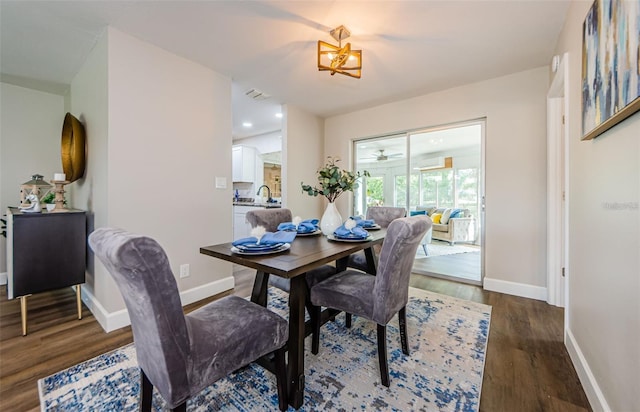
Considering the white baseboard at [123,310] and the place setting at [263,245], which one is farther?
the white baseboard at [123,310]

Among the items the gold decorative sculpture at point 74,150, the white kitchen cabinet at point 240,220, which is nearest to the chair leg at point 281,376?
the gold decorative sculpture at point 74,150

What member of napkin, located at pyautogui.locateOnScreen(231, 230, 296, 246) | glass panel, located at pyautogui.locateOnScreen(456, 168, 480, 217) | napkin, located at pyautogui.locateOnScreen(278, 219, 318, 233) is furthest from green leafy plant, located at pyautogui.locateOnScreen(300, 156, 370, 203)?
glass panel, located at pyautogui.locateOnScreen(456, 168, 480, 217)

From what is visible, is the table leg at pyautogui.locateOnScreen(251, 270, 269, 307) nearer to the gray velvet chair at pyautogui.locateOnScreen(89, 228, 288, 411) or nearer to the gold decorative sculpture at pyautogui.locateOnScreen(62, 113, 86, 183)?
the gray velvet chair at pyautogui.locateOnScreen(89, 228, 288, 411)

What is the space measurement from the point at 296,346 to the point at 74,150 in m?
2.75

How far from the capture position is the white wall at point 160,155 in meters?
2.06

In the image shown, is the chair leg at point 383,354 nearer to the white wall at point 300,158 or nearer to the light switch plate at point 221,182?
the light switch plate at point 221,182

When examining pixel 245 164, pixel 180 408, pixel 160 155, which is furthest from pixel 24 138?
pixel 180 408

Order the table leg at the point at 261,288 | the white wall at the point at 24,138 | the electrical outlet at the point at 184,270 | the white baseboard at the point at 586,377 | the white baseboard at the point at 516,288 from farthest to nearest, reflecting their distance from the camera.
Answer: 1. the white wall at the point at 24,138
2. the white baseboard at the point at 516,288
3. the electrical outlet at the point at 184,270
4. the table leg at the point at 261,288
5. the white baseboard at the point at 586,377

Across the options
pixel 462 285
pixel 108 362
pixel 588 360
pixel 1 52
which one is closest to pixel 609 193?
pixel 588 360

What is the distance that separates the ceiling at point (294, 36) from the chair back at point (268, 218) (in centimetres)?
150

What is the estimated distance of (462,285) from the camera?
10.1 feet

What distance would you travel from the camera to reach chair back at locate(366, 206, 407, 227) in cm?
268

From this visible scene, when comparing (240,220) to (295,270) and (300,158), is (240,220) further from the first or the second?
(295,270)

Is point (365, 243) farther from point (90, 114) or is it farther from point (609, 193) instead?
point (90, 114)
